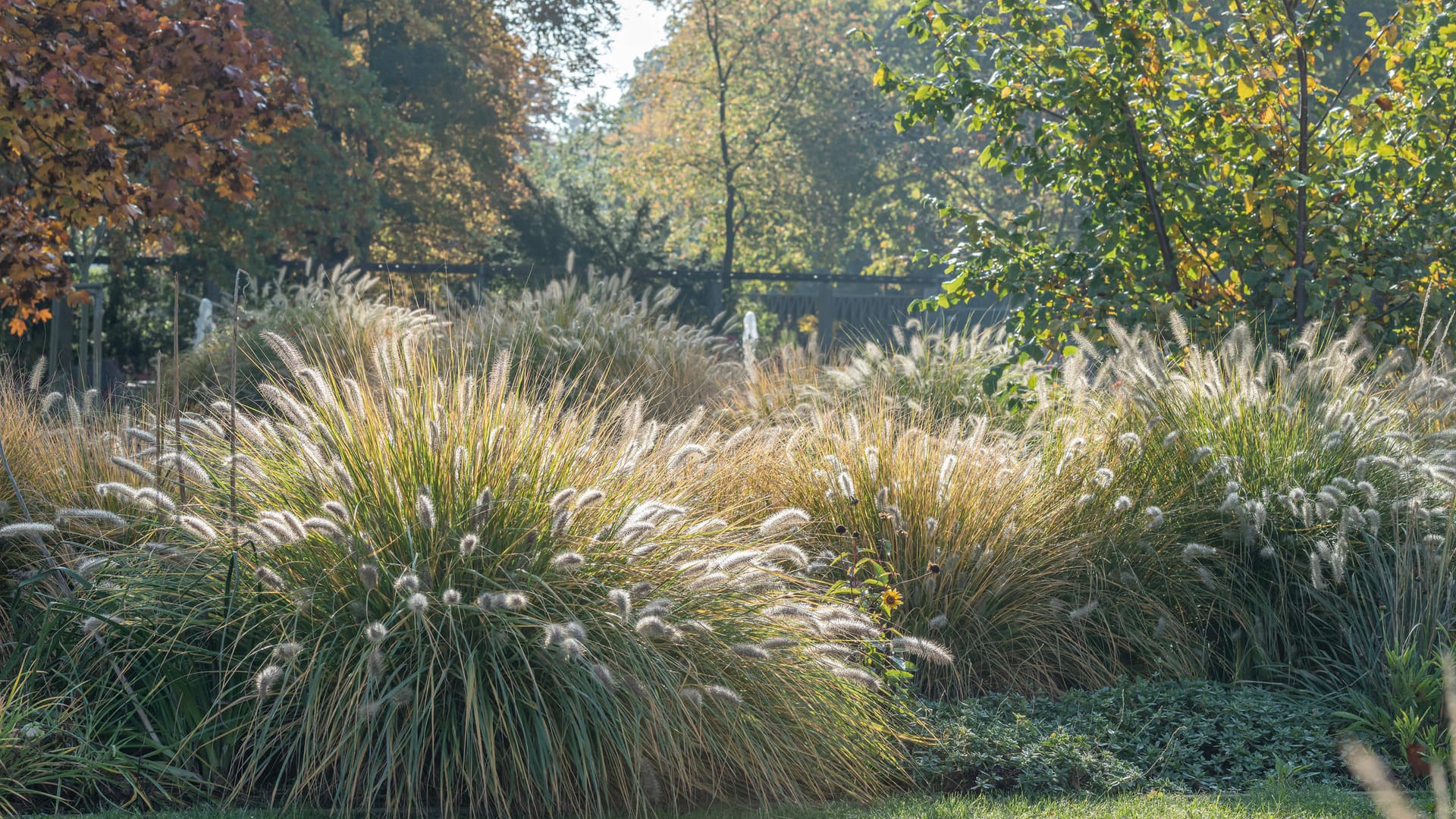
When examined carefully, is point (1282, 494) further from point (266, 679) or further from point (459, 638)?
point (266, 679)

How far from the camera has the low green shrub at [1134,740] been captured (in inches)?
167

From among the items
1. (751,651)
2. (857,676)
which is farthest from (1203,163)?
(751,651)

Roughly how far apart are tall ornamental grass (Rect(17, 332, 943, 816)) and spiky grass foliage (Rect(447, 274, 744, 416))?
3942 millimetres

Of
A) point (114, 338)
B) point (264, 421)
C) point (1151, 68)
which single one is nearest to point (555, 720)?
point (264, 421)

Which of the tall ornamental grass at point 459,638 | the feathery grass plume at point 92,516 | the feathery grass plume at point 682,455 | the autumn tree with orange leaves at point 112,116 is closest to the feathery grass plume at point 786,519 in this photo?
the tall ornamental grass at point 459,638

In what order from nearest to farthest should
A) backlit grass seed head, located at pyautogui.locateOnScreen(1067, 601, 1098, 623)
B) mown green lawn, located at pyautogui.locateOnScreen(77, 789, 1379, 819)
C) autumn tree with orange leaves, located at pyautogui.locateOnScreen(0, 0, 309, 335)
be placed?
mown green lawn, located at pyautogui.locateOnScreen(77, 789, 1379, 819)
backlit grass seed head, located at pyautogui.locateOnScreen(1067, 601, 1098, 623)
autumn tree with orange leaves, located at pyautogui.locateOnScreen(0, 0, 309, 335)

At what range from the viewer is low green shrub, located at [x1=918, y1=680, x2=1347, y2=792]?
425 centimetres

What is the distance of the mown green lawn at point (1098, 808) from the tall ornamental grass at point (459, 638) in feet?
0.39

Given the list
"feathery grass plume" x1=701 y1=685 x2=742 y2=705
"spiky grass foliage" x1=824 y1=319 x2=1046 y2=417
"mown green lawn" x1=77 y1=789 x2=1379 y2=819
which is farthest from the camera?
"spiky grass foliage" x1=824 y1=319 x2=1046 y2=417

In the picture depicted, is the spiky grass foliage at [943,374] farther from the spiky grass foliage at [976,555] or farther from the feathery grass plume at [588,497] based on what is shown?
the feathery grass plume at [588,497]

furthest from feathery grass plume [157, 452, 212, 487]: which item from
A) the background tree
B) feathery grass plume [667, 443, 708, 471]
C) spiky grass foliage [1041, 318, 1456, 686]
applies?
the background tree

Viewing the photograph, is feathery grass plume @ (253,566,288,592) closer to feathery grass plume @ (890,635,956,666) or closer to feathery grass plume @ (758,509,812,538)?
feathery grass plume @ (758,509,812,538)

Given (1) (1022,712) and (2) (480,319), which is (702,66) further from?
(1) (1022,712)

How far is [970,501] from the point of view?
532 centimetres
